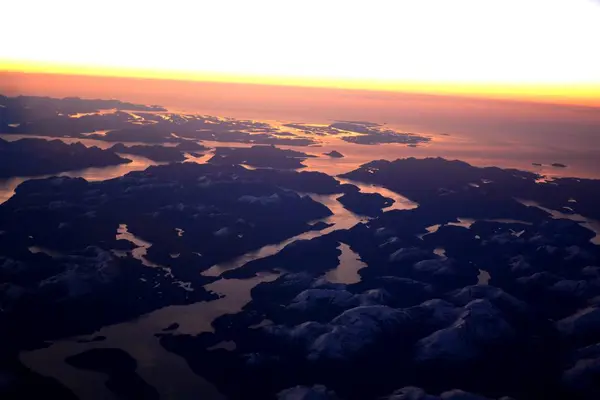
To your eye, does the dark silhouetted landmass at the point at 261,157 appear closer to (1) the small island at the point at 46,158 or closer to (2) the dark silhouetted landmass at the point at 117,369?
(1) the small island at the point at 46,158

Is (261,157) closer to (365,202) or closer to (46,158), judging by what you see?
(365,202)

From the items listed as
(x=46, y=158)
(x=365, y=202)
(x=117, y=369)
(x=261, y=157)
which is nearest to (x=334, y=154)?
(x=261, y=157)

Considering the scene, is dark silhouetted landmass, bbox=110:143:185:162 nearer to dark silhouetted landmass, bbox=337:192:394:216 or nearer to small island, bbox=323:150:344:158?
small island, bbox=323:150:344:158

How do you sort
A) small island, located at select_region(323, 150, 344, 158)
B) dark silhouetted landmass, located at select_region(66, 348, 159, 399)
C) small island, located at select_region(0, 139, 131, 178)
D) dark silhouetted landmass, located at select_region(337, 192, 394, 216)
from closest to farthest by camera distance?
dark silhouetted landmass, located at select_region(66, 348, 159, 399) → dark silhouetted landmass, located at select_region(337, 192, 394, 216) → small island, located at select_region(0, 139, 131, 178) → small island, located at select_region(323, 150, 344, 158)

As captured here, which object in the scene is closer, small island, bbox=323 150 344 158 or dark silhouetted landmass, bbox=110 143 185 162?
dark silhouetted landmass, bbox=110 143 185 162

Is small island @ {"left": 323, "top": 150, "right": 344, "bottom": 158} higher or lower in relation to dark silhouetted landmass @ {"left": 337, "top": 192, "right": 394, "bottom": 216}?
lower

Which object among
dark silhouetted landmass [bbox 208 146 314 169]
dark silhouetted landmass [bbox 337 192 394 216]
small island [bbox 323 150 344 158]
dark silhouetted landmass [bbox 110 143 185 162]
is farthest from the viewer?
small island [bbox 323 150 344 158]

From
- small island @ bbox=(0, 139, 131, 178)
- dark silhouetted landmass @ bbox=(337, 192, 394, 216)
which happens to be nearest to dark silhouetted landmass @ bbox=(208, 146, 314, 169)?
small island @ bbox=(0, 139, 131, 178)

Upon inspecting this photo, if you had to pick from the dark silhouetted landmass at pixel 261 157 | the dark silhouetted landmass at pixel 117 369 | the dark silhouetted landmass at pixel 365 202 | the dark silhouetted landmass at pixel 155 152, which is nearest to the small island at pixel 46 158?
the dark silhouetted landmass at pixel 155 152

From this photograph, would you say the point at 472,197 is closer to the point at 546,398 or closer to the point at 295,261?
the point at 295,261

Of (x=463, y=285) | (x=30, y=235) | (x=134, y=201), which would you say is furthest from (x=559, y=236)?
(x=30, y=235)

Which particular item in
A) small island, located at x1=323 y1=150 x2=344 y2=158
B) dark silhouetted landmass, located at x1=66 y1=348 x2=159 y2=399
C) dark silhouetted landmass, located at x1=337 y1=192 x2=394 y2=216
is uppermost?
dark silhouetted landmass, located at x1=337 y1=192 x2=394 y2=216
